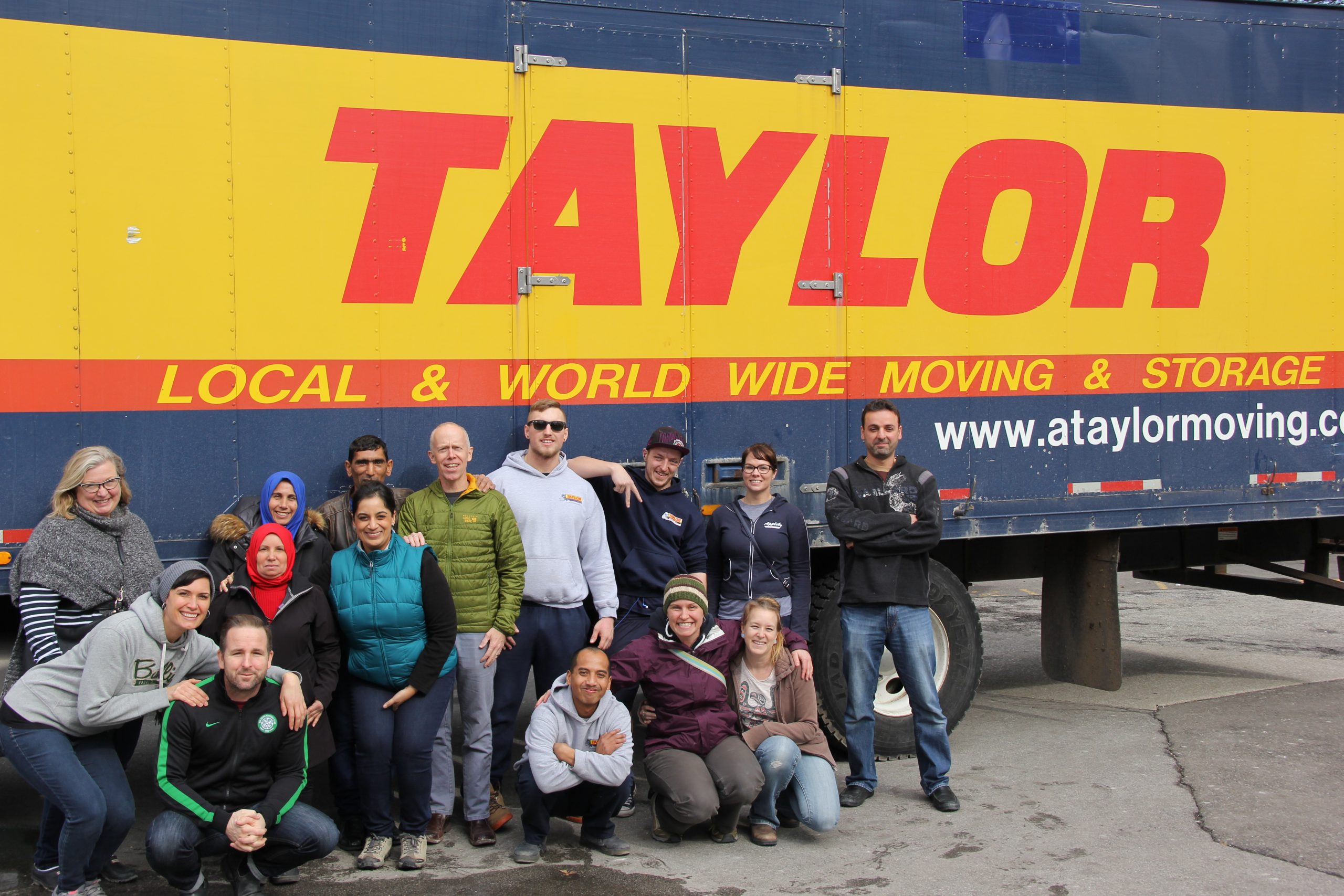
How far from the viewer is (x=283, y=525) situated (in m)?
4.81

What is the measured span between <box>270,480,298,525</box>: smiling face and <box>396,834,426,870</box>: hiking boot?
1333 millimetres

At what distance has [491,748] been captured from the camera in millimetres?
5031

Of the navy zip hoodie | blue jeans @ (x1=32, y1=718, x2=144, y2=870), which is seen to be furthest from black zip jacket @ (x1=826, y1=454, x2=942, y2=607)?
A: blue jeans @ (x1=32, y1=718, x2=144, y2=870)

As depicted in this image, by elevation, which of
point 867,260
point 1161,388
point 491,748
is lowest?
point 491,748

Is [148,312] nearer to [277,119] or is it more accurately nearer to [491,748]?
[277,119]

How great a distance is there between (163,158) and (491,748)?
9.05ft

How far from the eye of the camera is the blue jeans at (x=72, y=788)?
412cm

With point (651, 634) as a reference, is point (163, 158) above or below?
above

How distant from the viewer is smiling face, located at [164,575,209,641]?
4.19 metres

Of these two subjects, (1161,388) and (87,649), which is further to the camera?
(1161,388)

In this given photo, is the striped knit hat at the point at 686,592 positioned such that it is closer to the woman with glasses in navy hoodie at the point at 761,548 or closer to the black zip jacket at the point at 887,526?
the woman with glasses in navy hoodie at the point at 761,548

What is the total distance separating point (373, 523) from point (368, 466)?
553 millimetres

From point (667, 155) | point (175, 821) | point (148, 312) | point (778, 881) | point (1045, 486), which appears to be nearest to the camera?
point (175, 821)

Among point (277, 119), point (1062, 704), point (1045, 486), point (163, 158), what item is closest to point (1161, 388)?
point (1045, 486)
